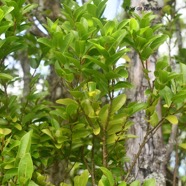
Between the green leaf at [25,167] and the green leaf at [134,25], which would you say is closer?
the green leaf at [25,167]

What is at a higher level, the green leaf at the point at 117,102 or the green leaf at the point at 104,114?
the green leaf at the point at 117,102

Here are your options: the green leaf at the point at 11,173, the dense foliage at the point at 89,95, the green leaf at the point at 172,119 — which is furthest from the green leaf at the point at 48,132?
the green leaf at the point at 172,119

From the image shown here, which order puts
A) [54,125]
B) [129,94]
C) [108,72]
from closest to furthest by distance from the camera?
[108,72] → [54,125] → [129,94]

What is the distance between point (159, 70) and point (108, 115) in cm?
25

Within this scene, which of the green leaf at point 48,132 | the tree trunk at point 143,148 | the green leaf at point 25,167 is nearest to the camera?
the green leaf at point 25,167

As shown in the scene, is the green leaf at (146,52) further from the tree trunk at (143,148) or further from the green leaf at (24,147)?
the green leaf at (24,147)

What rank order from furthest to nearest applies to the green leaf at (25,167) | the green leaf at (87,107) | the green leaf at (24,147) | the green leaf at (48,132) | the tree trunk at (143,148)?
the tree trunk at (143,148) → the green leaf at (48,132) → the green leaf at (87,107) → the green leaf at (24,147) → the green leaf at (25,167)

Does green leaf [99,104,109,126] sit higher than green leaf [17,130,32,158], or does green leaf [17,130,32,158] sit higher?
green leaf [99,104,109,126]

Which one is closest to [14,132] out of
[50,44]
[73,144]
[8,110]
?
[8,110]

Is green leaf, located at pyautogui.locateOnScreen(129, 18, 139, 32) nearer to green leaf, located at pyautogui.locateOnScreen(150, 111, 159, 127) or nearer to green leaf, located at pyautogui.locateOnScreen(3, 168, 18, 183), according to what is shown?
green leaf, located at pyautogui.locateOnScreen(150, 111, 159, 127)

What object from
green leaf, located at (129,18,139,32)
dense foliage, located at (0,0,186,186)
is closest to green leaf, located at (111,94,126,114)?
dense foliage, located at (0,0,186,186)

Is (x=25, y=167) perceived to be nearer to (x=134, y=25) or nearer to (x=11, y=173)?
(x=11, y=173)

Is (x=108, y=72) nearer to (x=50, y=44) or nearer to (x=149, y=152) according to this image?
(x=50, y=44)

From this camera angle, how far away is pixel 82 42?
1463 mm
